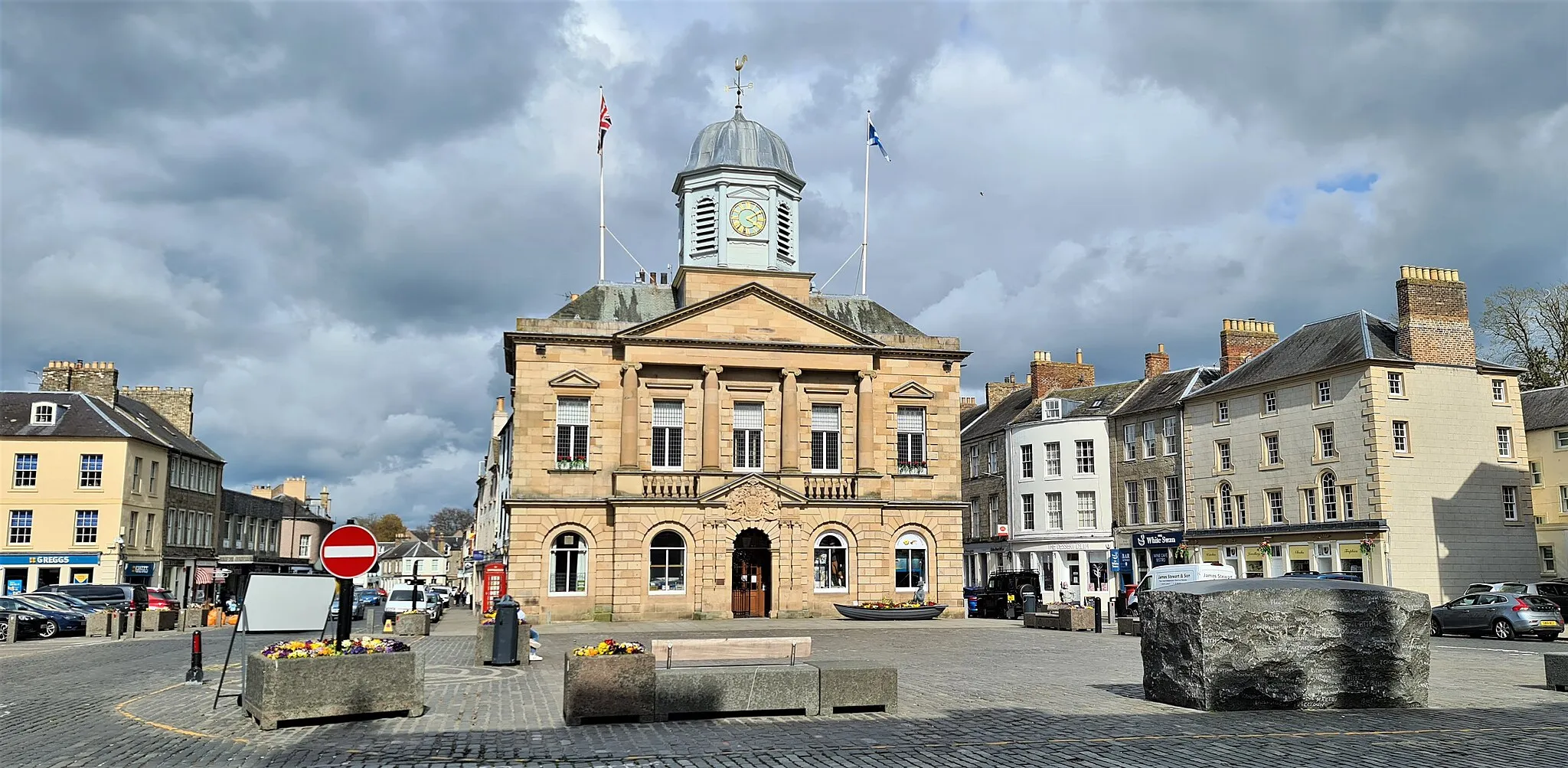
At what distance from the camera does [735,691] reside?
44.5 feet

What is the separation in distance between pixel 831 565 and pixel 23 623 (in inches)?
985

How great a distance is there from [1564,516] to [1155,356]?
18.9 metres

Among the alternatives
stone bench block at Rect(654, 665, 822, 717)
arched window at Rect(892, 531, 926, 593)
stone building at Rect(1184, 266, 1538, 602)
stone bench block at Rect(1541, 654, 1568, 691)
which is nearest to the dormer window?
arched window at Rect(892, 531, 926, 593)

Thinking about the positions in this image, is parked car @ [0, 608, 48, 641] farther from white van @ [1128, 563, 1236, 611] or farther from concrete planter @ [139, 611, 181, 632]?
white van @ [1128, 563, 1236, 611]

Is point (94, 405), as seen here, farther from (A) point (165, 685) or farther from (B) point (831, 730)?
(B) point (831, 730)

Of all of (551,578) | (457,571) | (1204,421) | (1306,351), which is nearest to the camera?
(551,578)

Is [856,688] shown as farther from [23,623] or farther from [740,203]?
[740,203]

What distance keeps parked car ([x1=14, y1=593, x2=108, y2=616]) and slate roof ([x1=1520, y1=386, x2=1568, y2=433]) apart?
53906 millimetres

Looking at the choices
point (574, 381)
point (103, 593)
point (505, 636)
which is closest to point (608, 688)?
point (505, 636)

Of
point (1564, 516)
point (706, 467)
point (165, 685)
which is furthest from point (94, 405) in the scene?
point (1564, 516)

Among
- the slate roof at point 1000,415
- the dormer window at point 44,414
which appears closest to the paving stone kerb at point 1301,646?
the slate roof at point 1000,415

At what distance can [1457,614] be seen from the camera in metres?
33.2

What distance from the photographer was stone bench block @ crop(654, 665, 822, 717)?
1346 centimetres

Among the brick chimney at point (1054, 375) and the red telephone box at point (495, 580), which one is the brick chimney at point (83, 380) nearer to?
the red telephone box at point (495, 580)
